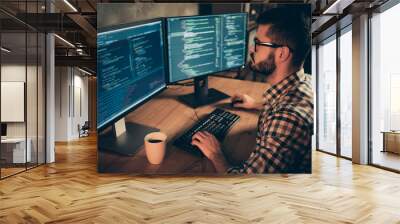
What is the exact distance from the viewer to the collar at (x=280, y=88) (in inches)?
249

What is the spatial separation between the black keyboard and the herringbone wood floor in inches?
21.8

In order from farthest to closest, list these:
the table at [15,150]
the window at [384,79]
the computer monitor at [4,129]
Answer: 1. the computer monitor at [4,129]
2. the window at [384,79]
3. the table at [15,150]

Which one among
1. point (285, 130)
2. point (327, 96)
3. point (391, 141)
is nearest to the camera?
point (285, 130)

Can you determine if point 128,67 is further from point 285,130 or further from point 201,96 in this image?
point 285,130

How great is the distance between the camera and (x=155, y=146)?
6.42 m

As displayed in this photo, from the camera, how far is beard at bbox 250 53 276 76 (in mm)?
A: 6328

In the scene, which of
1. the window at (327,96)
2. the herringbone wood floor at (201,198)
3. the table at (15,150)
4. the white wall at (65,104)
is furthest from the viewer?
the white wall at (65,104)

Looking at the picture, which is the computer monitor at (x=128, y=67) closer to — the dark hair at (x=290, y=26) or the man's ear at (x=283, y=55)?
the dark hair at (x=290, y=26)

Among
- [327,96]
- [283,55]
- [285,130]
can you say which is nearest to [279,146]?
[285,130]

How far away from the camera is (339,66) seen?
940 centimetres

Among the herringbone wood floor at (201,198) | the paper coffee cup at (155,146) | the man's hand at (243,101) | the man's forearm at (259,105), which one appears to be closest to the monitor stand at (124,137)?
the paper coffee cup at (155,146)

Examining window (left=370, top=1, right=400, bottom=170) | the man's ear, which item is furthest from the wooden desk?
window (left=370, top=1, right=400, bottom=170)

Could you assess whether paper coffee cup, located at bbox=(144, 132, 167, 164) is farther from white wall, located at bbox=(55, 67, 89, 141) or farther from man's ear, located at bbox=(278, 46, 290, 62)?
white wall, located at bbox=(55, 67, 89, 141)

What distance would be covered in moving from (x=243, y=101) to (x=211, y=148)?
955 millimetres
